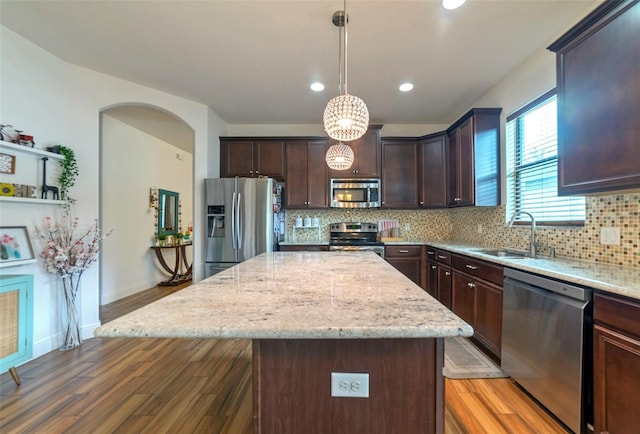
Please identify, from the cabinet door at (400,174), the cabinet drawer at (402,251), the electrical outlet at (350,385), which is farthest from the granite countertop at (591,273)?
the cabinet door at (400,174)

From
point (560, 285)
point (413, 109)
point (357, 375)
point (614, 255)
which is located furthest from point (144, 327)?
point (413, 109)

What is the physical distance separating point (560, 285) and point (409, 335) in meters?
1.43

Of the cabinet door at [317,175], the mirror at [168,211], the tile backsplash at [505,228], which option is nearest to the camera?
the tile backsplash at [505,228]

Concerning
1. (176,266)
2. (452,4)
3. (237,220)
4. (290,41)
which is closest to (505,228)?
(452,4)

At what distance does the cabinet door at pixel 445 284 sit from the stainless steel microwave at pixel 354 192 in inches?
50.8

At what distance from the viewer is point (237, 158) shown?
13.8ft

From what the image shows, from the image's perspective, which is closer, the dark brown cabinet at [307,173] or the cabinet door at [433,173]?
the cabinet door at [433,173]

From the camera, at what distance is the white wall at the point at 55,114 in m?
2.37

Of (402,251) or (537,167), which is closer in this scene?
(537,167)

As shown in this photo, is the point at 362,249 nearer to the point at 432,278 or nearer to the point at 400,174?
the point at 432,278

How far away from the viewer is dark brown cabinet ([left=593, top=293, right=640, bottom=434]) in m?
1.25

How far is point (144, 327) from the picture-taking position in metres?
0.80

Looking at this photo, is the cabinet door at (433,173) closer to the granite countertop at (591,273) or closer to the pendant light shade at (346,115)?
the granite countertop at (591,273)

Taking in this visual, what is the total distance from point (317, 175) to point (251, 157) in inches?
40.9
